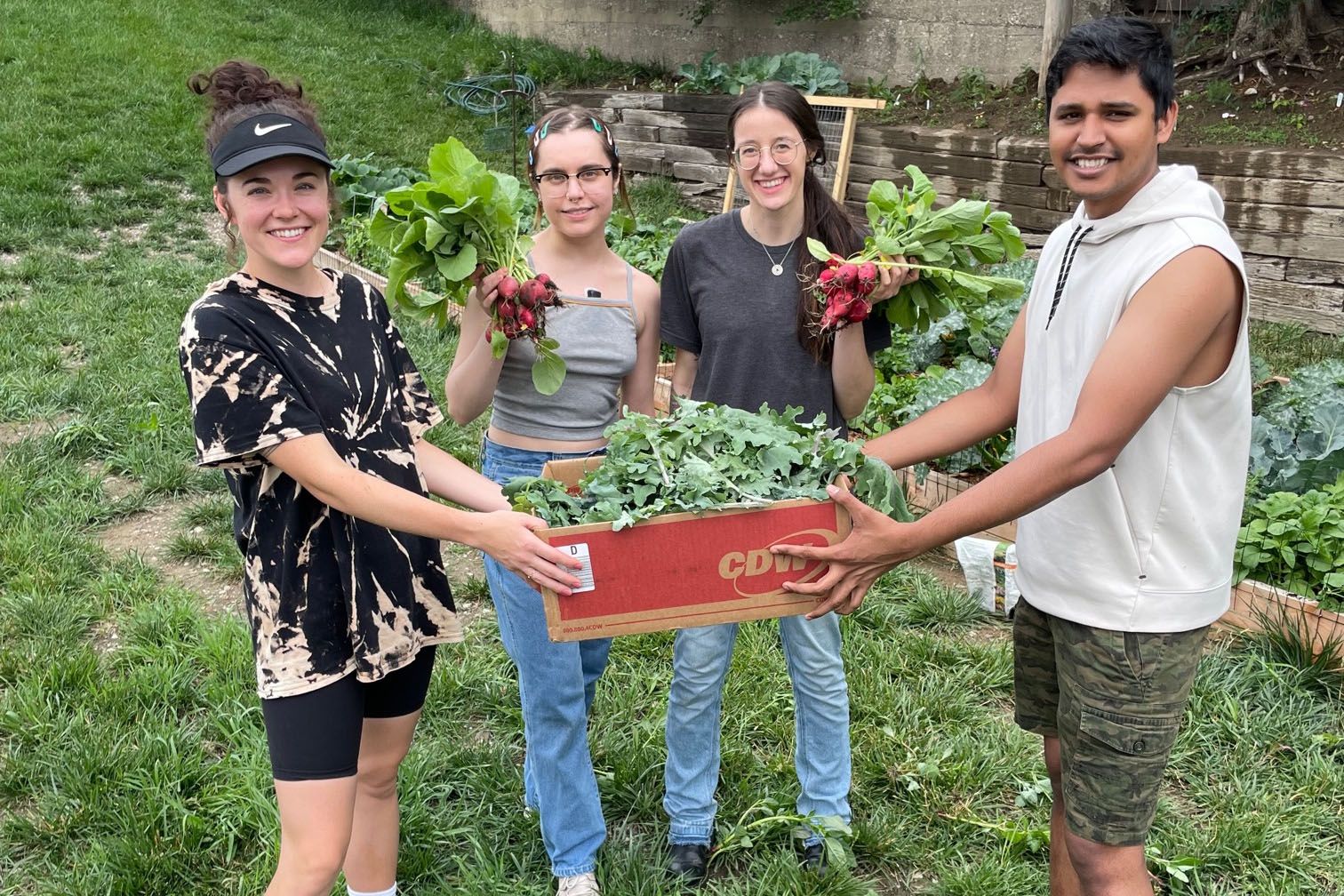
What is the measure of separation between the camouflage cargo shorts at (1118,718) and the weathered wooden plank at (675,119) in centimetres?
850

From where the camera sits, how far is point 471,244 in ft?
8.34

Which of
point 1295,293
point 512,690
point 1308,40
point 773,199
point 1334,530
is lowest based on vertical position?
point 512,690

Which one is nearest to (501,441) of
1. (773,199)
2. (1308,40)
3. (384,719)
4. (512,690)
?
(384,719)

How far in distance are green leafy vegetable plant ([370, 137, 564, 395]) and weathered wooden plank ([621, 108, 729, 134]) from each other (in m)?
7.76

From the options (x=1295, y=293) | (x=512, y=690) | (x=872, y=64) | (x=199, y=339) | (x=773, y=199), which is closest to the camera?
(x=199, y=339)

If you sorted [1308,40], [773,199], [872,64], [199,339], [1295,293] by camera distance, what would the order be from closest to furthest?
1. [199,339]
2. [773,199]
3. [1295,293]
4. [1308,40]
5. [872,64]

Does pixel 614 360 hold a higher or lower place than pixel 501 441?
higher

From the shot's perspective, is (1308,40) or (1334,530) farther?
(1308,40)

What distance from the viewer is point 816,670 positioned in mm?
2846

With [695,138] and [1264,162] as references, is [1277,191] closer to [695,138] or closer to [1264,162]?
[1264,162]

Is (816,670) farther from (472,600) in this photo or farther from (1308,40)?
(1308,40)

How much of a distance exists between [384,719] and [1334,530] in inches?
133

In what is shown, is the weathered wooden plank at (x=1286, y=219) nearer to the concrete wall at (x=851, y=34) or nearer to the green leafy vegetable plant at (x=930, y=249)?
the concrete wall at (x=851, y=34)

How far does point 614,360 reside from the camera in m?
2.75
